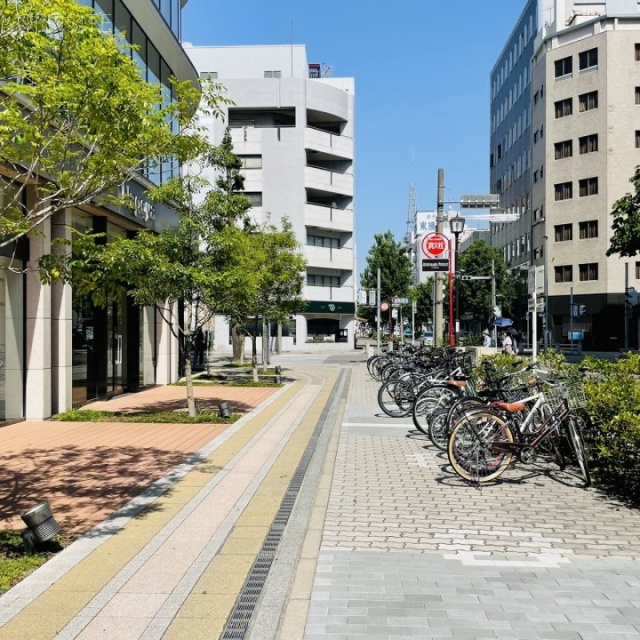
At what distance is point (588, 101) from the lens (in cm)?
4897

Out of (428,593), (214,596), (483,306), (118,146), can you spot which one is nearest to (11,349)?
(118,146)

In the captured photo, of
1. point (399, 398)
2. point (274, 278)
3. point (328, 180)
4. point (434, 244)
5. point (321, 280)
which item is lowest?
point (399, 398)

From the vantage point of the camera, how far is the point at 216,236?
1224 centimetres

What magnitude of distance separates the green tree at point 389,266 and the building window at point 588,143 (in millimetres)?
15240

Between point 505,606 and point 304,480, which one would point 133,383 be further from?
point 505,606

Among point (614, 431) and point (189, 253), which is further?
point (189, 253)

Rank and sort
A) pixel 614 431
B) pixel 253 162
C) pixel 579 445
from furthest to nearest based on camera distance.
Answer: pixel 253 162 < pixel 579 445 < pixel 614 431

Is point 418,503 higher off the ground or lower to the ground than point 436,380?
lower

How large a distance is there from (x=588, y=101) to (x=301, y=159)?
21.8m

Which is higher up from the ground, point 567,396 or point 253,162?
point 253,162

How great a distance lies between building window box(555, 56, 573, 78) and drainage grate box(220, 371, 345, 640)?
51.4m

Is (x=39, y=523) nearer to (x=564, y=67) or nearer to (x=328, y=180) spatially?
(x=328, y=180)

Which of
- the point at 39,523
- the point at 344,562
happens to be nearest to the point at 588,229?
the point at 344,562

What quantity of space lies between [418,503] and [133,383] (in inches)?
511
